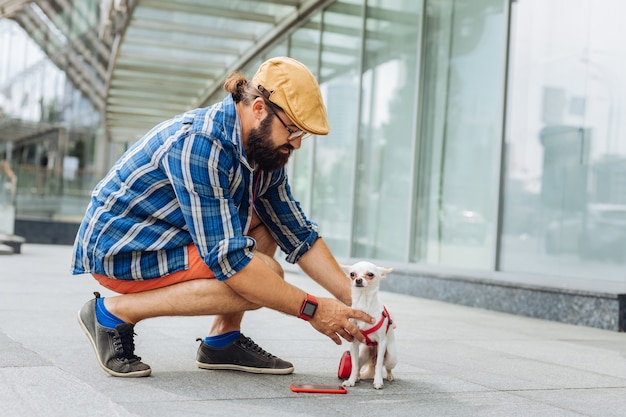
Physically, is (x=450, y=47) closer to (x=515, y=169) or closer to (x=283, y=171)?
(x=515, y=169)

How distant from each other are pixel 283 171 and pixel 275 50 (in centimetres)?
1274

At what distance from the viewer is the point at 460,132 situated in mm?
9453

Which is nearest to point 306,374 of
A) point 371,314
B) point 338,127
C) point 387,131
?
point 371,314

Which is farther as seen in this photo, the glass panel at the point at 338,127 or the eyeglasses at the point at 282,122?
the glass panel at the point at 338,127

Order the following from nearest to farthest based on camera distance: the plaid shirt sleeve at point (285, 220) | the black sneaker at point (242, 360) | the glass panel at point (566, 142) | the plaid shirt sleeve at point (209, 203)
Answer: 1. the plaid shirt sleeve at point (209, 203)
2. the black sneaker at point (242, 360)
3. the plaid shirt sleeve at point (285, 220)
4. the glass panel at point (566, 142)

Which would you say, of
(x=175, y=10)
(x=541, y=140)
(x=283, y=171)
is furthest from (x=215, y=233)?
(x=175, y=10)

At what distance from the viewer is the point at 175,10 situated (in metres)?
13.4

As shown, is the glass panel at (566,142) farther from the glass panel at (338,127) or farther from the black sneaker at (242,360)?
the black sneaker at (242,360)

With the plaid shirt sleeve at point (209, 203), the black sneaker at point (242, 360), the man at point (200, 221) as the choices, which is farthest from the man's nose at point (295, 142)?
the black sneaker at point (242, 360)

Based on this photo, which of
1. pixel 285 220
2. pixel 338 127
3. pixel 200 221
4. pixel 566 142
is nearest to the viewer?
pixel 200 221

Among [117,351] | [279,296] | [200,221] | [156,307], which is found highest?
[200,221]

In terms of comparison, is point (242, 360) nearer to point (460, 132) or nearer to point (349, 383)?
point (349, 383)

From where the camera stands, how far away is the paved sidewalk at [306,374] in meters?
2.89

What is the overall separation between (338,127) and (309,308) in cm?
984
